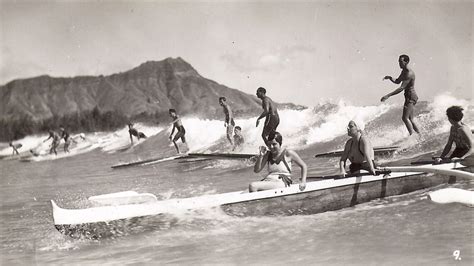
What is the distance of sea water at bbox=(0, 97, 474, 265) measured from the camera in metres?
4.83

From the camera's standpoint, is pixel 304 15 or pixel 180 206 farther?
pixel 304 15

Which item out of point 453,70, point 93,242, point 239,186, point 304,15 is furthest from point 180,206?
point 453,70

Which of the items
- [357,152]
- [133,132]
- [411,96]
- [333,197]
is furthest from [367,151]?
[133,132]

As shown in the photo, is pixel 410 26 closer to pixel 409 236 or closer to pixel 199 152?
pixel 409 236

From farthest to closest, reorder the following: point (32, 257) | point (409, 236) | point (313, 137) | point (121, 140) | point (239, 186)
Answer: point (121, 140) → point (313, 137) → point (239, 186) → point (32, 257) → point (409, 236)

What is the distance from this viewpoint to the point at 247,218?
5047mm

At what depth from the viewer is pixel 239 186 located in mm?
6074

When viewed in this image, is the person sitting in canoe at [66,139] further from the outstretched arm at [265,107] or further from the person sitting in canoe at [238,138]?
the outstretched arm at [265,107]

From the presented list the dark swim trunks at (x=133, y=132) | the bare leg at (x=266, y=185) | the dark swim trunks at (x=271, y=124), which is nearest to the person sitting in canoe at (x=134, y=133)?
the dark swim trunks at (x=133, y=132)

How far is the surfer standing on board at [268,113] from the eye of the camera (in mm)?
6375

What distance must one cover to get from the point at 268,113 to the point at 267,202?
166cm

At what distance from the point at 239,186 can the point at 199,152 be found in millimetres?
1457

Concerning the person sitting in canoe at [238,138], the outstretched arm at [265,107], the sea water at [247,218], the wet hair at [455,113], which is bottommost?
the sea water at [247,218]

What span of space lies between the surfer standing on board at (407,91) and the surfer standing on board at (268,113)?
1.27 m
